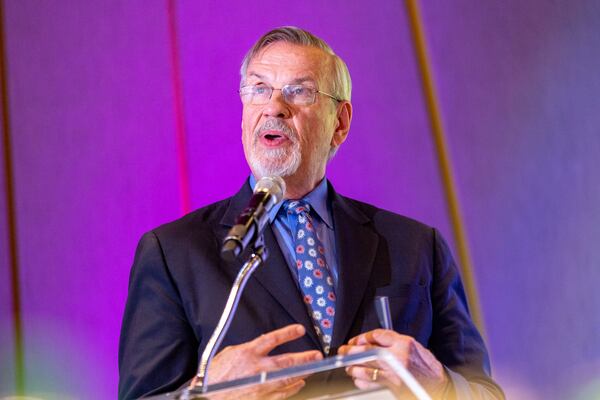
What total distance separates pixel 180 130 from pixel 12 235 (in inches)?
24.8

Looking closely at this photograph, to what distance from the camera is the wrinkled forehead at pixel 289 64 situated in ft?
8.20

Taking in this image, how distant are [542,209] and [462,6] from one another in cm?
81

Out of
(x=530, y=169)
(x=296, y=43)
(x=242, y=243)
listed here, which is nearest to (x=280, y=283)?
(x=242, y=243)

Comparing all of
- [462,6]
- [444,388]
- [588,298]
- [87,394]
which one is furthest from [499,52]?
[87,394]

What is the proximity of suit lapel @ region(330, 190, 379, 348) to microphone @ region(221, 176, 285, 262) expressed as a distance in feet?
1.62

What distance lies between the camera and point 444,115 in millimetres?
3113

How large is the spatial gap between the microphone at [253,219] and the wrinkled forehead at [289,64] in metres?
0.78

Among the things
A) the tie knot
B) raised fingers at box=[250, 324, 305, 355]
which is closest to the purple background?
the tie knot

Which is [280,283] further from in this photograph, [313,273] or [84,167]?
[84,167]

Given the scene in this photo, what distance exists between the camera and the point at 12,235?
2658 mm

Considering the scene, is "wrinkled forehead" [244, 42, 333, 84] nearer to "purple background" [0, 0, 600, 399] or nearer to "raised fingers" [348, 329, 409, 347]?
"purple background" [0, 0, 600, 399]

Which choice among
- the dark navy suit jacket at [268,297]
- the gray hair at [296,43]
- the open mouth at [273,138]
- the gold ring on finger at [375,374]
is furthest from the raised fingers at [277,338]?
the gray hair at [296,43]

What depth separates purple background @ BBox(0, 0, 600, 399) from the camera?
2.68 metres

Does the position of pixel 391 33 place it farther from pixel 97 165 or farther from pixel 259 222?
pixel 259 222
